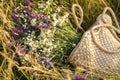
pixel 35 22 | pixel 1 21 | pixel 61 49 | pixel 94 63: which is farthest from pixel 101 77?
pixel 1 21

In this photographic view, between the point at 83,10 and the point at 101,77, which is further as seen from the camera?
the point at 83,10

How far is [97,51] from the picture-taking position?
275 cm

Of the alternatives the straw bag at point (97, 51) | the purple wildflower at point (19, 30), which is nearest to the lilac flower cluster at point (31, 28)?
the purple wildflower at point (19, 30)

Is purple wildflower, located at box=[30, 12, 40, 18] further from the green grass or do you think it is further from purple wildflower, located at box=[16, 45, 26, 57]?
purple wildflower, located at box=[16, 45, 26, 57]

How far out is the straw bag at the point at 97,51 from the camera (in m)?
2.71

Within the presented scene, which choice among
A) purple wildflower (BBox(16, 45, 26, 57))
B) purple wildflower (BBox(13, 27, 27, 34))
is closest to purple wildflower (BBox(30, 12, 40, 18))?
purple wildflower (BBox(13, 27, 27, 34))

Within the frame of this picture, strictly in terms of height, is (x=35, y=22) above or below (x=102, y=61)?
above

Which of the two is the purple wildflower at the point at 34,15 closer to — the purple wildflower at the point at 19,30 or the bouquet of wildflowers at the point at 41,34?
the bouquet of wildflowers at the point at 41,34

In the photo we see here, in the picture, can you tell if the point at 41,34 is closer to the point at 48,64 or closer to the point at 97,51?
the point at 48,64

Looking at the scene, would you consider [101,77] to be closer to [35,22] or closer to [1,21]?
[35,22]

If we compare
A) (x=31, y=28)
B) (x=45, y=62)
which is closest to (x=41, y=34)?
(x=31, y=28)

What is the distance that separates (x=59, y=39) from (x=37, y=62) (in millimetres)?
334

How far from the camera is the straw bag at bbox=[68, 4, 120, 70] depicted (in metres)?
2.71

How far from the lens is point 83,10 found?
320cm
